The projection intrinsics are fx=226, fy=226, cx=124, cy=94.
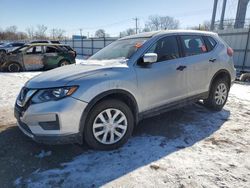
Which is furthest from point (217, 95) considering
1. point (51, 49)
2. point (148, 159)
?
point (51, 49)

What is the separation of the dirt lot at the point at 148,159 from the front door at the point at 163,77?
0.61 metres

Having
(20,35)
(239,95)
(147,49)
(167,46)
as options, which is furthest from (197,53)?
(20,35)

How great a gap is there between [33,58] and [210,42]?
9490 millimetres

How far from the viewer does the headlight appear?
111 inches

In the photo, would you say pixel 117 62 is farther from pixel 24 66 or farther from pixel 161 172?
pixel 24 66

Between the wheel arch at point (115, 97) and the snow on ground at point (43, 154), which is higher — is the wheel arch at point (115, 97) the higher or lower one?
the higher one

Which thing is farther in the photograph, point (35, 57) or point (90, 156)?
point (35, 57)

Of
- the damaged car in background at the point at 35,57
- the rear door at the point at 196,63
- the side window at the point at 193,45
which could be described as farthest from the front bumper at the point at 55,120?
the damaged car in background at the point at 35,57

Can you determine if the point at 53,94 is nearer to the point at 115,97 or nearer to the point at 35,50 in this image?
the point at 115,97

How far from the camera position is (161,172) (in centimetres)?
272

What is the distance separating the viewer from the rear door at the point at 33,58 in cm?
1144

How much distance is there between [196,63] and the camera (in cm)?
414

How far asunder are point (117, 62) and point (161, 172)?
5.52 feet

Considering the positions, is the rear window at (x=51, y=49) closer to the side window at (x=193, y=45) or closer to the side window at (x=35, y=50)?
the side window at (x=35, y=50)
